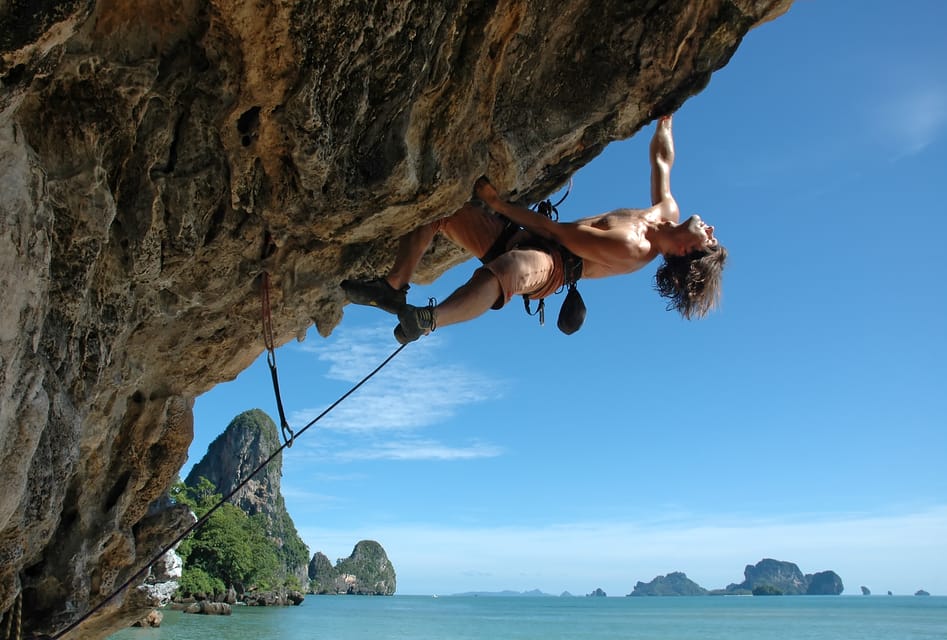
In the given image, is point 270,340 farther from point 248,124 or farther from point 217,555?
point 217,555

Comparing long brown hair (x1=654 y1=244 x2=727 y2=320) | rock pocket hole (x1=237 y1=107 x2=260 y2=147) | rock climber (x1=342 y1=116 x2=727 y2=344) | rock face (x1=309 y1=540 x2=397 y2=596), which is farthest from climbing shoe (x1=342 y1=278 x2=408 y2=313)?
rock face (x1=309 y1=540 x2=397 y2=596)

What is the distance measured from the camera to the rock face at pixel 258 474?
99.3m

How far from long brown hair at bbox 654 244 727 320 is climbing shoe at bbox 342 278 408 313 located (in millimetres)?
1941

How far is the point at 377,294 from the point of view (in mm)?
4527

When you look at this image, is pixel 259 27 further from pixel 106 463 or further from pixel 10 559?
pixel 106 463

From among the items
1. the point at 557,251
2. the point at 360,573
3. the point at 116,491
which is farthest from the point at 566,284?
the point at 360,573

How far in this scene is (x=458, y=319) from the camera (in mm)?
4344

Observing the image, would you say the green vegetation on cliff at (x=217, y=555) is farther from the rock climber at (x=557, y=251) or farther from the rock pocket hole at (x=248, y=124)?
the rock pocket hole at (x=248, y=124)

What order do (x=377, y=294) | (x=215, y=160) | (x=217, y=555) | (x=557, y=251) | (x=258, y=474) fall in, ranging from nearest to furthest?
1. (x=215, y=160)
2. (x=377, y=294)
3. (x=557, y=251)
4. (x=217, y=555)
5. (x=258, y=474)

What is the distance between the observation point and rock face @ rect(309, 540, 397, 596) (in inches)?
6007

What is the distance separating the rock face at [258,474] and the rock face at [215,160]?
9886cm

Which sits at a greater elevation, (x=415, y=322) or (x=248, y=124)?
(x=248, y=124)

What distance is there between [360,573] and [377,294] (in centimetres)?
16993

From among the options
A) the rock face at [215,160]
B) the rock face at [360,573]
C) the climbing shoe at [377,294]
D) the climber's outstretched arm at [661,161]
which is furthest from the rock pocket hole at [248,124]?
the rock face at [360,573]
